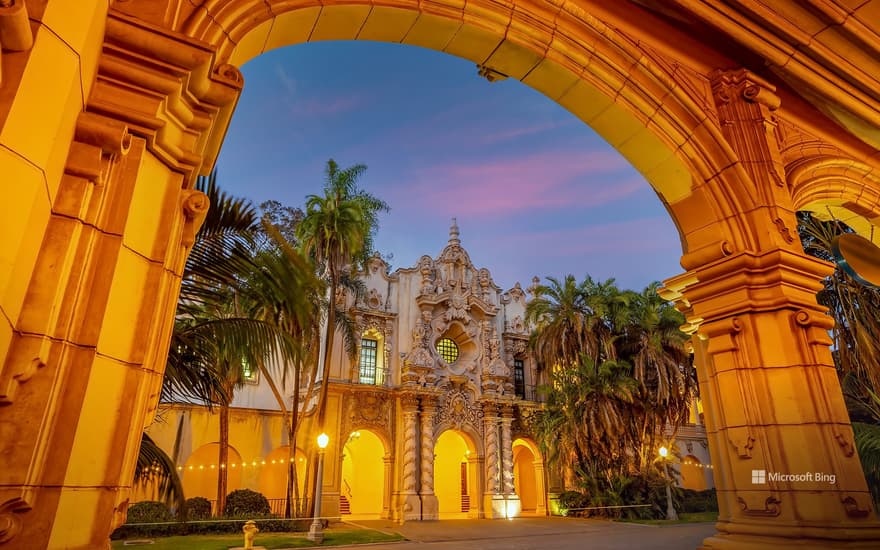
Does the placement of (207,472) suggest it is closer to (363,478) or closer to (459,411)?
(363,478)

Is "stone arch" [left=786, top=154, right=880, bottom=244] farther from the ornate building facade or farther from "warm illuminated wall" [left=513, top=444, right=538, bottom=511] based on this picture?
"warm illuminated wall" [left=513, top=444, right=538, bottom=511]

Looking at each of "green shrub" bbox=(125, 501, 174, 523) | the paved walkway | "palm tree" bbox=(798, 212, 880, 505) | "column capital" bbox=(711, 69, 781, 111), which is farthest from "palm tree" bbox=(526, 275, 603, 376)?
"column capital" bbox=(711, 69, 781, 111)

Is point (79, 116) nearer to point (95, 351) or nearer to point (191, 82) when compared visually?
point (191, 82)

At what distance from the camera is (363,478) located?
24656 mm

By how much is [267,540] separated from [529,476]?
17.6 meters

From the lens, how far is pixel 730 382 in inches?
173

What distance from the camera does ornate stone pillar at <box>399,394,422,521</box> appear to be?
821 inches

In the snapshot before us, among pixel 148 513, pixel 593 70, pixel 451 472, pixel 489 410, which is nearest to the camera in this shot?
pixel 593 70

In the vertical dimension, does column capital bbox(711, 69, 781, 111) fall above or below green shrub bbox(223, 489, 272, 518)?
above

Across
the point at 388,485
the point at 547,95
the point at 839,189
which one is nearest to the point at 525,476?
the point at 388,485

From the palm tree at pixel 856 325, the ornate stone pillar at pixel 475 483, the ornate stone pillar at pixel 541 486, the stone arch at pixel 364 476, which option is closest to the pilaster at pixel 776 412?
the palm tree at pixel 856 325

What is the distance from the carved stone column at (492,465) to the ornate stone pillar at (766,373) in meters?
19.6

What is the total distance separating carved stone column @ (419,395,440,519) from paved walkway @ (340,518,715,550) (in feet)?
2.54

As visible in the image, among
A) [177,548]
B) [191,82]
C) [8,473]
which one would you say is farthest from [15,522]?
[177,548]
